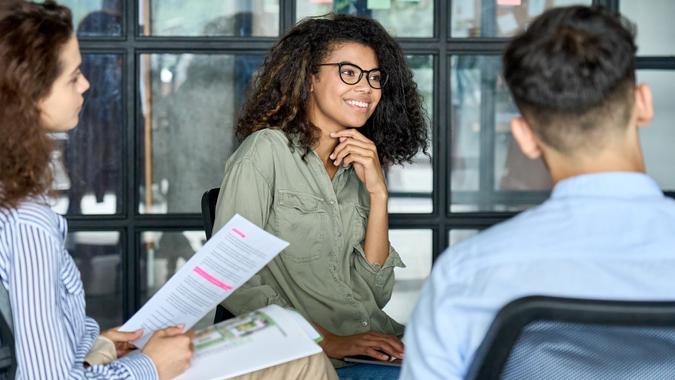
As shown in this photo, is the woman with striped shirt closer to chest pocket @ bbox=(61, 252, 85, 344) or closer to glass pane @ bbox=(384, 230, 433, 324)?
chest pocket @ bbox=(61, 252, 85, 344)

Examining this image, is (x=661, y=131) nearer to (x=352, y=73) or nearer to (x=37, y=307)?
(x=352, y=73)

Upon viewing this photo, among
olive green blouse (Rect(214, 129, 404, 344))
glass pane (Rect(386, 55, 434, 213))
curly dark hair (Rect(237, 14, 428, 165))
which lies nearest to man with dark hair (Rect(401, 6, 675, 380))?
olive green blouse (Rect(214, 129, 404, 344))

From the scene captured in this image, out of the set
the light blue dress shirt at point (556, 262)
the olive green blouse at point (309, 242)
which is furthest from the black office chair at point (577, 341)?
the olive green blouse at point (309, 242)

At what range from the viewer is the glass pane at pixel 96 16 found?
11.9 ft

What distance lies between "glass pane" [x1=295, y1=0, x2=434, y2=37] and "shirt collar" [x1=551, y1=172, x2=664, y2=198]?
7.86 ft

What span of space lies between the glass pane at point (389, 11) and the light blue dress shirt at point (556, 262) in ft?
7.91

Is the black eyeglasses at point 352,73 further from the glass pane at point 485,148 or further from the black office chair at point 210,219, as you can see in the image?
the glass pane at point 485,148

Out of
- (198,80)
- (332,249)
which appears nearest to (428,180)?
(198,80)

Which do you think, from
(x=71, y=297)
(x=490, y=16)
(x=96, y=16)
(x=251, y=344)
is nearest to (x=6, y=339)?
(x=71, y=297)

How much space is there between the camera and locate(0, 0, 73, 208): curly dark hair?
170 cm

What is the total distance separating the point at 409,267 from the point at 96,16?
1437mm

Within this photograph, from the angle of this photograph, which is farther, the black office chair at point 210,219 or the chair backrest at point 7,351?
the black office chair at point 210,219

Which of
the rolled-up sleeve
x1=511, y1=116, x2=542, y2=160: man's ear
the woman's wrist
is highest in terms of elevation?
x1=511, y1=116, x2=542, y2=160: man's ear

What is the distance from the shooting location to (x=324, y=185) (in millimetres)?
2658
